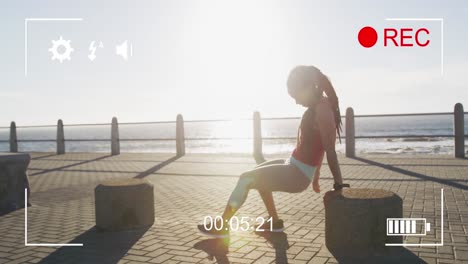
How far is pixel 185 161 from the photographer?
13.9m

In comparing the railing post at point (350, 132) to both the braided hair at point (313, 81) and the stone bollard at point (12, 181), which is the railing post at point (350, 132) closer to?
the stone bollard at point (12, 181)

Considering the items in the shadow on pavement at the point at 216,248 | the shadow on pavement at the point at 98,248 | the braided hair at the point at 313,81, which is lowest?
the shadow on pavement at the point at 98,248

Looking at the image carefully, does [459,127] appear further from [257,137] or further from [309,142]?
[309,142]

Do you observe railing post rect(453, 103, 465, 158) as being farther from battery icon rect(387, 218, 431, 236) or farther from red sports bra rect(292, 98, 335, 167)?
red sports bra rect(292, 98, 335, 167)

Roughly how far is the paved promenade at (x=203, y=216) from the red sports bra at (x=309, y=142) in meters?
0.87

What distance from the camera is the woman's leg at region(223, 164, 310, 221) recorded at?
429 centimetres

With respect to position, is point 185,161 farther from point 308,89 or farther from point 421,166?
point 308,89

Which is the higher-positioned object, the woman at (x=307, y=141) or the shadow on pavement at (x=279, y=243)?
the woman at (x=307, y=141)

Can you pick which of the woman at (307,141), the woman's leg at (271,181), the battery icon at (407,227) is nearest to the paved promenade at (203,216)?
the battery icon at (407,227)

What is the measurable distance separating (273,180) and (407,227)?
1.55 m

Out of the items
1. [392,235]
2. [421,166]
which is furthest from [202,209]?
[421,166]

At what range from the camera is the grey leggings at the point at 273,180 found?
4.29 metres

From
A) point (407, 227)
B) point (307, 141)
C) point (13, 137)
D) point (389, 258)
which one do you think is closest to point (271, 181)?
point (307, 141)

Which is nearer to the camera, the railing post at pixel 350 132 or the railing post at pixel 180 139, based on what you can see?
the railing post at pixel 350 132
